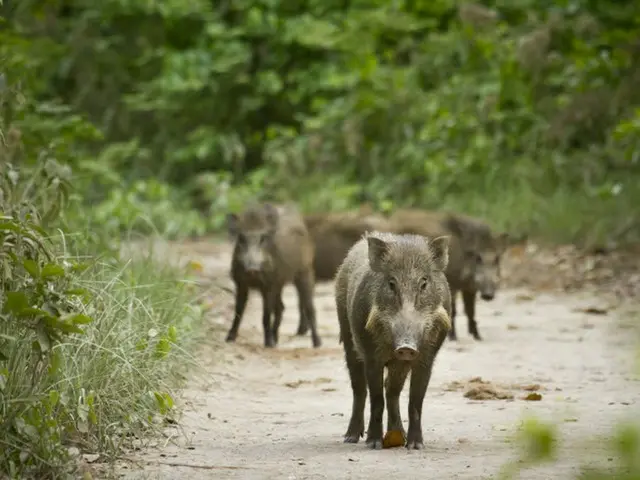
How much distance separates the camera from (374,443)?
21.1ft

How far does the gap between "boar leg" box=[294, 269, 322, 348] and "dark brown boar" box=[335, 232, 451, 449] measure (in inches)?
175

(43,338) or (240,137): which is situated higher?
(240,137)


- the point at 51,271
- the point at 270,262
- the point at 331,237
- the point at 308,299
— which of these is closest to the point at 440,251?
the point at 51,271

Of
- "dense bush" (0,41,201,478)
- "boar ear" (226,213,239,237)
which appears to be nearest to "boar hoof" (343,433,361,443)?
"dense bush" (0,41,201,478)

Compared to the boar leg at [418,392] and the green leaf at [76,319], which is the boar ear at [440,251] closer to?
the boar leg at [418,392]

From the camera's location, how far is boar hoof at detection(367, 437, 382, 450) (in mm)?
6430

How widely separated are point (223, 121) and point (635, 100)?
1060cm

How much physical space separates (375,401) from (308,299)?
5.10 m

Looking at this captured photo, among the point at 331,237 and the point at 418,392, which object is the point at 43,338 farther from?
the point at 331,237

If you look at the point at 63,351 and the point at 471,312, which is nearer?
the point at 63,351

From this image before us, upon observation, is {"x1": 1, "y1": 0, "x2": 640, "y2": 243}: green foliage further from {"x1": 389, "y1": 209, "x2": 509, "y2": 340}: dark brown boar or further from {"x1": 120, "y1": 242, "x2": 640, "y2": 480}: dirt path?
{"x1": 120, "y1": 242, "x2": 640, "y2": 480}: dirt path

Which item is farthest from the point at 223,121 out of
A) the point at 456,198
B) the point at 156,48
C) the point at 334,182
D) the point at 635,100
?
the point at 635,100

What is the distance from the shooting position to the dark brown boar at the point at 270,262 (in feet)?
36.7

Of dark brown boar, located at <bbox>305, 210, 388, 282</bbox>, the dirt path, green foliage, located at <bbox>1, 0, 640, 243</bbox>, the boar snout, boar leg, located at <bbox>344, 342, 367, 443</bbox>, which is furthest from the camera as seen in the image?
green foliage, located at <bbox>1, 0, 640, 243</bbox>
